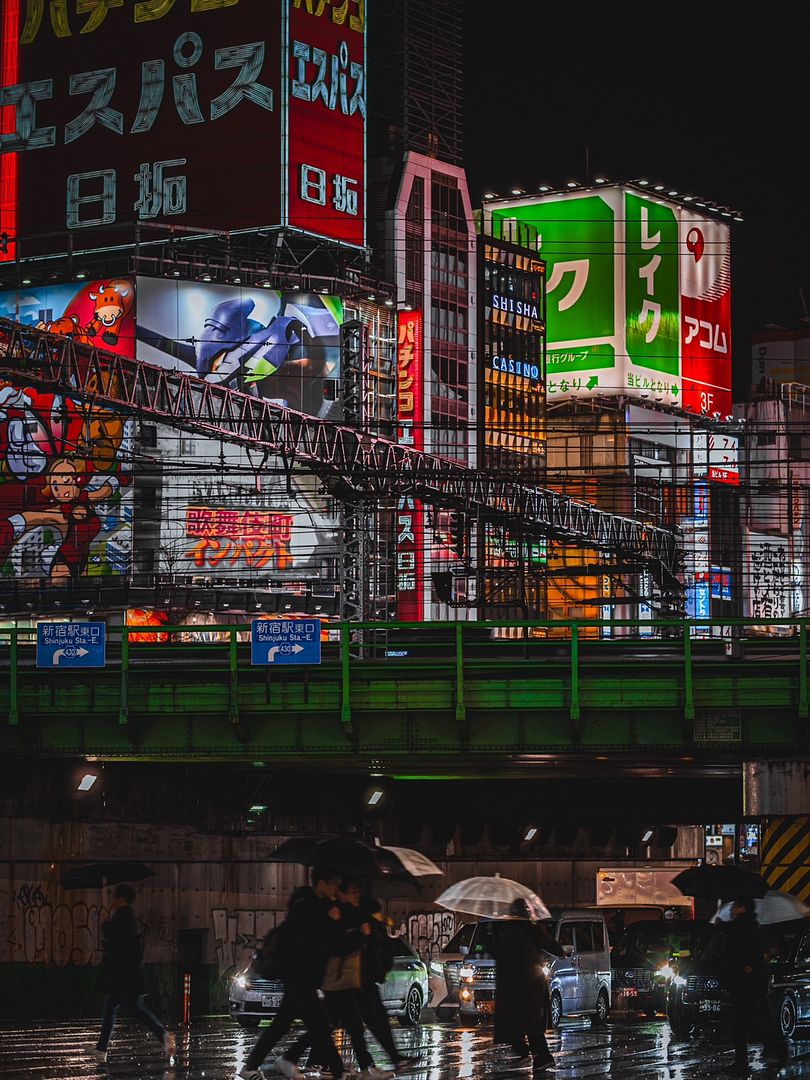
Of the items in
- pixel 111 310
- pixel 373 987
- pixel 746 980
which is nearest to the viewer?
pixel 373 987

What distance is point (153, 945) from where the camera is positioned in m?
38.8

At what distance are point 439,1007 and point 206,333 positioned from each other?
6545 centimetres

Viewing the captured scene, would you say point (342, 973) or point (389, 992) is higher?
point (342, 973)

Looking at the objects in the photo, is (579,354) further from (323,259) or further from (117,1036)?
(117,1036)

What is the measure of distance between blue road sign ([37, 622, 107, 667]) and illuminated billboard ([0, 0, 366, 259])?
60998 mm

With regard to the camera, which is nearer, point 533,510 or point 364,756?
point 364,756

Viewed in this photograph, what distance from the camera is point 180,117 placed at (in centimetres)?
9625

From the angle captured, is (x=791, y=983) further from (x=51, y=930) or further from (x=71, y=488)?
(x=71, y=488)

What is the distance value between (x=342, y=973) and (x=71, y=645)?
59.8ft

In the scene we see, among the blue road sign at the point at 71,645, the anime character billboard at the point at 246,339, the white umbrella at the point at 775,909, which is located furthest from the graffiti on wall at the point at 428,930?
the anime character billboard at the point at 246,339

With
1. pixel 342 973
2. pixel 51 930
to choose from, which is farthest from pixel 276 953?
pixel 51 930

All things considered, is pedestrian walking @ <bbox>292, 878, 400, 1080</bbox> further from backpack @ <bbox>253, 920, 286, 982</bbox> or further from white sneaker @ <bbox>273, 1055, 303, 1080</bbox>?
backpack @ <bbox>253, 920, 286, 982</bbox>

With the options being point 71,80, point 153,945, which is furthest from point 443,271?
point 153,945

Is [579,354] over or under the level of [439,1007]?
over
